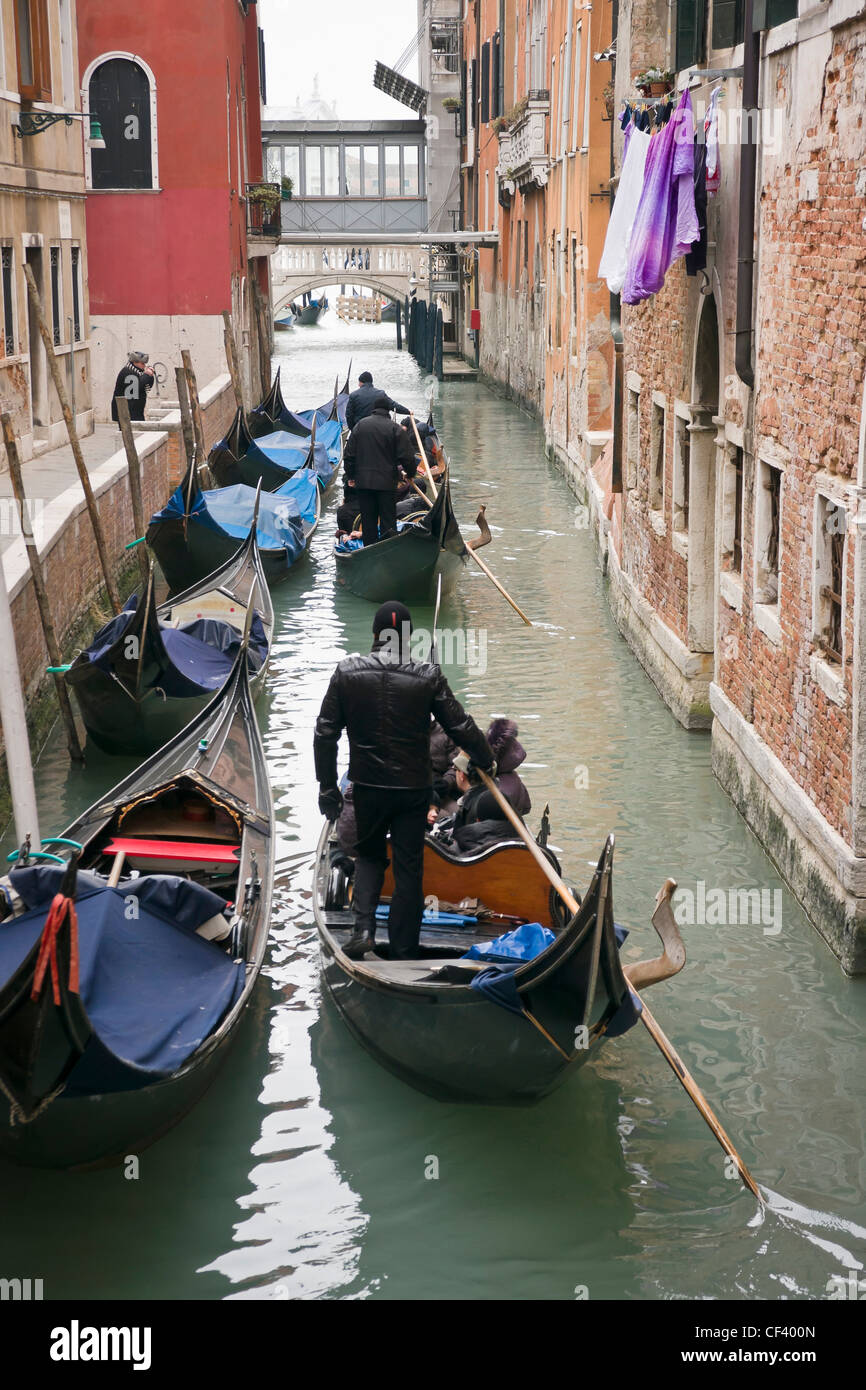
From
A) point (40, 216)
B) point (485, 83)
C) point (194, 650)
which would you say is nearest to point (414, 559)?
point (194, 650)

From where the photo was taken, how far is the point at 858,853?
4.71 m

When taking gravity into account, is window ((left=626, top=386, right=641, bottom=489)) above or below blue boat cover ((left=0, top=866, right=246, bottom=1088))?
above

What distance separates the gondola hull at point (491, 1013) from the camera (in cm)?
362

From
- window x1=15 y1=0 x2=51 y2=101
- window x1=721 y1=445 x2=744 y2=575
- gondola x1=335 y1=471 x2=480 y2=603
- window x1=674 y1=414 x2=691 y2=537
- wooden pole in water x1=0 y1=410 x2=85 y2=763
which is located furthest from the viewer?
window x1=15 y1=0 x2=51 y2=101

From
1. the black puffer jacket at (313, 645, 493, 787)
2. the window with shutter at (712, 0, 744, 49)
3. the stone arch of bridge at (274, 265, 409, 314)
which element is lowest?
the black puffer jacket at (313, 645, 493, 787)

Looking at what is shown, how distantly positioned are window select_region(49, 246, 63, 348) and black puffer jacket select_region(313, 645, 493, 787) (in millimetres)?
10078

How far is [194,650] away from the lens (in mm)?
7770

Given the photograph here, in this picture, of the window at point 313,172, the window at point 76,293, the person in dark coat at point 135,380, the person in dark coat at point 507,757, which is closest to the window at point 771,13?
the person in dark coat at point 507,757

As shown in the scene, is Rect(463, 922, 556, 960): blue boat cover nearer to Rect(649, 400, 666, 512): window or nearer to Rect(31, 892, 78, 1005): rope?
Rect(31, 892, 78, 1005): rope

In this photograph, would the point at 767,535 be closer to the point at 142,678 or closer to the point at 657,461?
the point at 657,461

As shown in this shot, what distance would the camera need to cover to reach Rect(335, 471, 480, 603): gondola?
33.2 feet

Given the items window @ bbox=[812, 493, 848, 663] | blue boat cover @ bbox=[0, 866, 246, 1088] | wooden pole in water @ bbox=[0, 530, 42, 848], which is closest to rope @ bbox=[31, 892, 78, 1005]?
blue boat cover @ bbox=[0, 866, 246, 1088]

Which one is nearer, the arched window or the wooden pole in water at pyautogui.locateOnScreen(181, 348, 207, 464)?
the wooden pole in water at pyautogui.locateOnScreen(181, 348, 207, 464)
